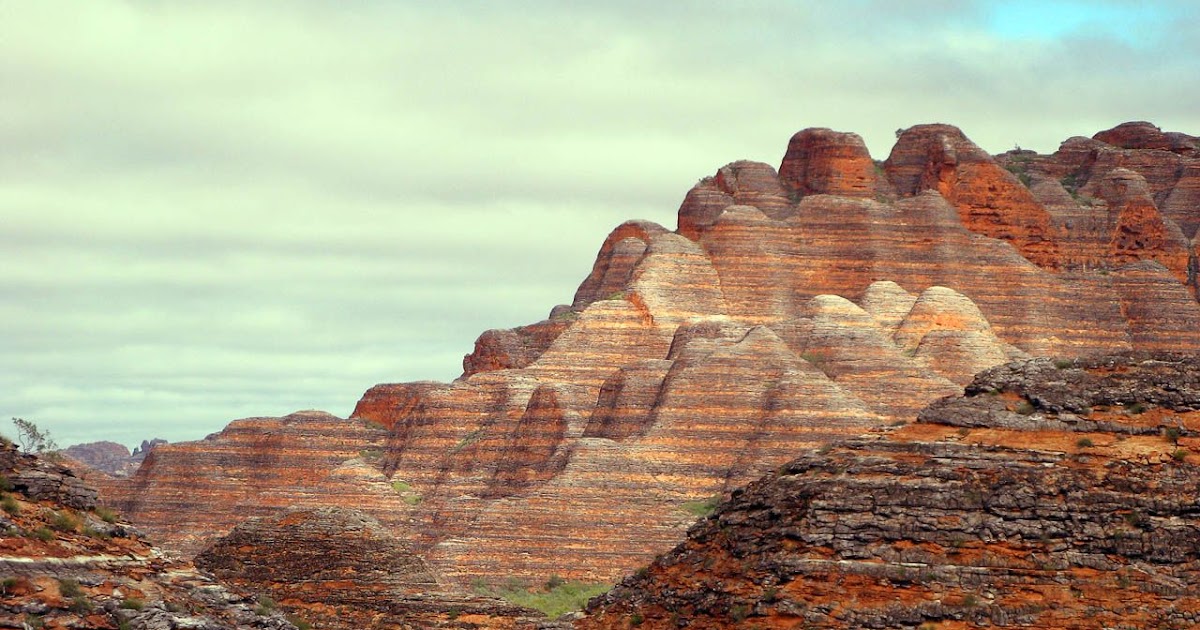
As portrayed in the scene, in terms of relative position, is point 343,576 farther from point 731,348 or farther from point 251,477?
point 251,477

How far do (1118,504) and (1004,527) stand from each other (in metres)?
2.01

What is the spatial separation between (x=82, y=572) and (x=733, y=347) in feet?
210

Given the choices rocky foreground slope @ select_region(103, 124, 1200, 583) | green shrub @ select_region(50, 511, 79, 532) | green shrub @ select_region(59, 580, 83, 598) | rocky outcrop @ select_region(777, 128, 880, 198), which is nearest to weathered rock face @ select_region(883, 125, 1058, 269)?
rocky foreground slope @ select_region(103, 124, 1200, 583)

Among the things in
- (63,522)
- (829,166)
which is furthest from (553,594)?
(63,522)

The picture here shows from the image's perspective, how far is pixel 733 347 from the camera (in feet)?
357

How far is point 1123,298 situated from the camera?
126 metres

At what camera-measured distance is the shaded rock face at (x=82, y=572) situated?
44500mm

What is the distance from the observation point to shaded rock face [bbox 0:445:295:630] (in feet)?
146

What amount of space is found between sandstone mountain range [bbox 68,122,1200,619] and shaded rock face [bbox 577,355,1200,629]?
127 ft

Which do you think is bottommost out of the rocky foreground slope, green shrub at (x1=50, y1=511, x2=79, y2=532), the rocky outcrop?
green shrub at (x1=50, y1=511, x2=79, y2=532)

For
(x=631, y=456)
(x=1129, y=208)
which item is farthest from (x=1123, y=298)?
(x=631, y=456)

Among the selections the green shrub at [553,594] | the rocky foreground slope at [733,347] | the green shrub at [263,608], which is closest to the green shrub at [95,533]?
the green shrub at [263,608]

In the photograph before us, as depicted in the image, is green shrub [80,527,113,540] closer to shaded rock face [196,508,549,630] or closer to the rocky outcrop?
shaded rock face [196,508,549,630]

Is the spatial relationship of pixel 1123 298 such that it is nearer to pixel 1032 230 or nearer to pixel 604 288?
pixel 1032 230
